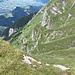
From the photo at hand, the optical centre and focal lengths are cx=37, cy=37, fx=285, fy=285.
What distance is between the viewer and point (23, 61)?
31.0m

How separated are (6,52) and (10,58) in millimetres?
1435

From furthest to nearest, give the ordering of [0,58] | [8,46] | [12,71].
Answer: [8,46] < [0,58] < [12,71]

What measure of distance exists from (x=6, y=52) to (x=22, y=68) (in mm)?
3241

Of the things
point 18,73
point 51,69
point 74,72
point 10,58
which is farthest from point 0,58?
point 74,72

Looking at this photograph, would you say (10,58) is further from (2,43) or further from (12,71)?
(2,43)

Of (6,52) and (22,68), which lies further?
(6,52)

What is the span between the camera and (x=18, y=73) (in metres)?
29.0

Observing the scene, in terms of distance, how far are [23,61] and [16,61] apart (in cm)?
106

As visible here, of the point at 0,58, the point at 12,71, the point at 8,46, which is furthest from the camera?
the point at 8,46

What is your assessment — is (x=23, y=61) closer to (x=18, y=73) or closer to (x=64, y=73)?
(x=18, y=73)

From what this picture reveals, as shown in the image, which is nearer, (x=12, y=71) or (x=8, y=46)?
(x=12, y=71)

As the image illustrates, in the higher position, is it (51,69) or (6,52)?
(6,52)

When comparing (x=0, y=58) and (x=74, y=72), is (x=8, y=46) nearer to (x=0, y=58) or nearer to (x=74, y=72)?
(x=0, y=58)

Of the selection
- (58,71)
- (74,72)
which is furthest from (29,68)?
(74,72)
